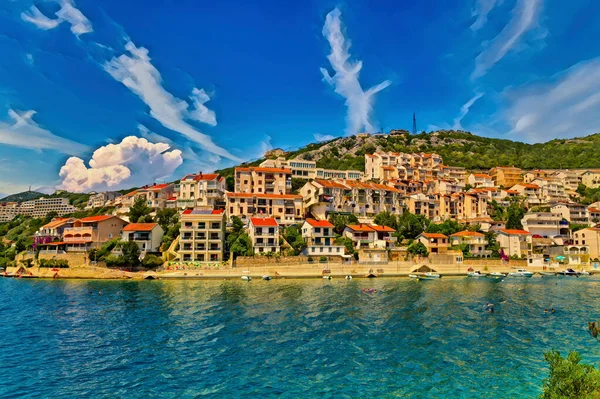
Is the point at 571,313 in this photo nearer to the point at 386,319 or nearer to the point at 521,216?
the point at 386,319

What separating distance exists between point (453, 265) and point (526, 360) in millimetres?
46160

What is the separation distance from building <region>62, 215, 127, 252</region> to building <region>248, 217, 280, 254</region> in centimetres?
2380

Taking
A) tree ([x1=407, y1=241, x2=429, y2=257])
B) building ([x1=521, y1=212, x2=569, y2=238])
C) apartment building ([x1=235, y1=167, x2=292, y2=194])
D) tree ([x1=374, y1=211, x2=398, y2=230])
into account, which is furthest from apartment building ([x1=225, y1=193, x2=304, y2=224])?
building ([x1=521, y1=212, x2=569, y2=238])

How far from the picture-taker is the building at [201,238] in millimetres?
59656

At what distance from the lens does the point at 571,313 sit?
107ft

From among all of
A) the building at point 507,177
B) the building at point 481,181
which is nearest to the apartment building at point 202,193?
the building at point 481,181

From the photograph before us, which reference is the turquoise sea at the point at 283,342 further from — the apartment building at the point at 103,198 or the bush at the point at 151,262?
the apartment building at the point at 103,198

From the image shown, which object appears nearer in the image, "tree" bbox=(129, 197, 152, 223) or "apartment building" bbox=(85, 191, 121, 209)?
"tree" bbox=(129, 197, 152, 223)

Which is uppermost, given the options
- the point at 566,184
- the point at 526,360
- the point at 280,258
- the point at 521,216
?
the point at 566,184

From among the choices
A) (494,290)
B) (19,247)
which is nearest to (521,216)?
(494,290)

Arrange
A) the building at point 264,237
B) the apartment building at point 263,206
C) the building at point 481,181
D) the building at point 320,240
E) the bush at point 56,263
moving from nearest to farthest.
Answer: the bush at point 56,263
the building at point 264,237
the building at point 320,240
the apartment building at point 263,206
the building at point 481,181

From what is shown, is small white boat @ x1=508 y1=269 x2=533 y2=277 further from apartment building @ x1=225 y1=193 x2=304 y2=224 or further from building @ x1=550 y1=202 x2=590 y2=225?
apartment building @ x1=225 y1=193 x2=304 y2=224

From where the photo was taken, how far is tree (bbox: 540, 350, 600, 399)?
33.2 ft

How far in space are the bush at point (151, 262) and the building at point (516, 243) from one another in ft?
199
